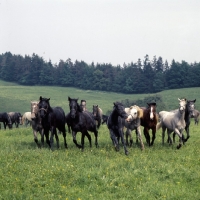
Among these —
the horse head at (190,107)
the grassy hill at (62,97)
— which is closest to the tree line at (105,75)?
the grassy hill at (62,97)

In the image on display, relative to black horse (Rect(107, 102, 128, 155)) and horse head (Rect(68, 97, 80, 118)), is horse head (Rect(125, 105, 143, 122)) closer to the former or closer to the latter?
black horse (Rect(107, 102, 128, 155))

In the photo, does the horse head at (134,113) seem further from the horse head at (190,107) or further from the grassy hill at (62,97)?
the grassy hill at (62,97)

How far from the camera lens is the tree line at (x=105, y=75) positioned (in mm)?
114312

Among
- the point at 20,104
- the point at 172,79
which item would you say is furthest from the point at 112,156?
the point at 172,79

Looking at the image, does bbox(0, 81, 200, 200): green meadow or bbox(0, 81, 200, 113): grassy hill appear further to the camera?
bbox(0, 81, 200, 113): grassy hill

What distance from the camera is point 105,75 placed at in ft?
440

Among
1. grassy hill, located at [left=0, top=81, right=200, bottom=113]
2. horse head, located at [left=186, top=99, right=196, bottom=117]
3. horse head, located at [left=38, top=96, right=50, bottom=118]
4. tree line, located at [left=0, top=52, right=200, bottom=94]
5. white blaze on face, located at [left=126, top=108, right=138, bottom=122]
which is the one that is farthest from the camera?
tree line, located at [left=0, top=52, right=200, bottom=94]

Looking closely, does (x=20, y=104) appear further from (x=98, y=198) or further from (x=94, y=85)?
(x=98, y=198)

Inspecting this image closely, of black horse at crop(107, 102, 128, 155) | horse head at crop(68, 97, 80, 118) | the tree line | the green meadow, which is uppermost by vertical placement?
the tree line

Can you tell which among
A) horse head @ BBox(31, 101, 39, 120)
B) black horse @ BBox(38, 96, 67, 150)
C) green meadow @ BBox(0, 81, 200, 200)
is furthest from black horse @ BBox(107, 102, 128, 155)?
horse head @ BBox(31, 101, 39, 120)

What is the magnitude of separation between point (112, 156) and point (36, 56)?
473ft

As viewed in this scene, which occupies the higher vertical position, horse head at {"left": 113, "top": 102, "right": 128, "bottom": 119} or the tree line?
the tree line

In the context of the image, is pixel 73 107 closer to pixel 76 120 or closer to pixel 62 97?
pixel 76 120

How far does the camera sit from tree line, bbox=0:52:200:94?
4500 inches
